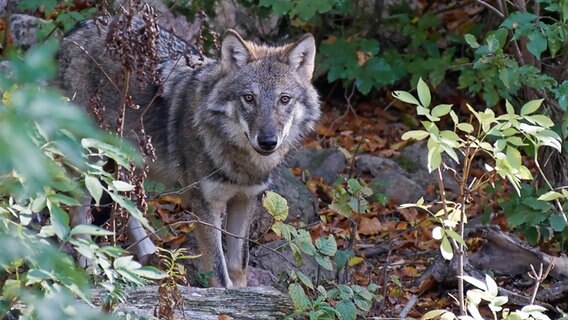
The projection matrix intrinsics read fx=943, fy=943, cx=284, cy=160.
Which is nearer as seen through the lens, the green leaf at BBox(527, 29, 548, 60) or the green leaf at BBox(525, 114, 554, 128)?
the green leaf at BBox(525, 114, 554, 128)

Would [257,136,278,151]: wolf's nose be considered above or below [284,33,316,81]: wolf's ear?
below

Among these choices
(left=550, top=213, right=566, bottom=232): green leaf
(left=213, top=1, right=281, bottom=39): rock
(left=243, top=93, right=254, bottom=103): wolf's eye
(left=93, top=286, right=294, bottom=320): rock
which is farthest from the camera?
(left=213, top=1, right=281, bottom=39): rock

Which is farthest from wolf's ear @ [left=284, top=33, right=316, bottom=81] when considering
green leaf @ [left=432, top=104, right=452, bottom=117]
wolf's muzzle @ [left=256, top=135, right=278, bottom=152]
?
green leaf @ [left=432, top=104, right=452, bottom=117]

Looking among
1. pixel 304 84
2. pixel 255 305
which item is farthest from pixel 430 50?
pixel 255 305

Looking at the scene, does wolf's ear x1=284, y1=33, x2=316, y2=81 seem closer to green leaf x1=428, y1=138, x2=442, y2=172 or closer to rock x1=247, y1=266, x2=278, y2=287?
rock x1=247, y1=266, x2=278, y2=287

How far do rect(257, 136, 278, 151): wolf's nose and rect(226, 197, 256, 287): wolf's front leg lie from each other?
2.50 feet

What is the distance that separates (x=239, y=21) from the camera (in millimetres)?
9977

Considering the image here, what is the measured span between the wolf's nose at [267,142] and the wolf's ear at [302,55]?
725 mm

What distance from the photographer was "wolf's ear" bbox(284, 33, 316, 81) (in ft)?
21.1

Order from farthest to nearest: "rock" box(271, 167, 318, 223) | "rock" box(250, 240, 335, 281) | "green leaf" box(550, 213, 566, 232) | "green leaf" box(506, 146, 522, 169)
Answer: "rock" box(271, 167, 318, 223) < "rock" box(250, 240, 335, 281) < "green leaf" box(550, 213, 566, 232) < "green leaf" box(506, 146, 522, 169)

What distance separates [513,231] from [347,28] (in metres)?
3.71

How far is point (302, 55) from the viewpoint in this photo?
6492 millimetres

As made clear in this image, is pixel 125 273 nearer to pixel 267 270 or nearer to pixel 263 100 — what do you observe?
pixel 263 100

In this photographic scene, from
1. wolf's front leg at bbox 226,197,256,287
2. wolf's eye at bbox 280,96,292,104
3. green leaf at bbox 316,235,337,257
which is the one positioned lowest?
wolf's front leg at bbox 226,197,256,287
